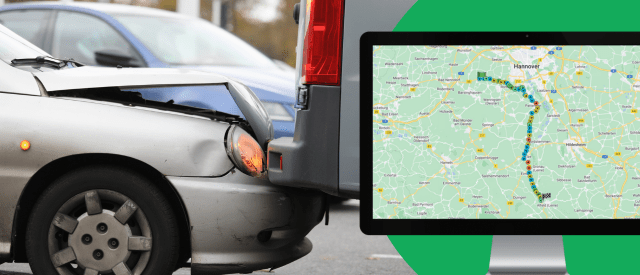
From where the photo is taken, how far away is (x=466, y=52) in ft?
7.82

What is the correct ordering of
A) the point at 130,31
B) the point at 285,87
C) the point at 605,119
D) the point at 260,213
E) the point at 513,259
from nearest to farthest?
the point at 605,119
the point at 513,259
the point at 260,213
the point at 285,87
the point at 130,31

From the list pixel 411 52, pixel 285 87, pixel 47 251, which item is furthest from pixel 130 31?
pixel 411 52

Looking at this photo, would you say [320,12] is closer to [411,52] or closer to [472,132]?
[411,52]

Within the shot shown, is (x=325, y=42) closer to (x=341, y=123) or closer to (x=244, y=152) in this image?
(x=341, y=123)

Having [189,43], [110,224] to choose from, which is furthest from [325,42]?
[189,43]

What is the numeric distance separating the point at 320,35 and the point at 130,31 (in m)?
4.05

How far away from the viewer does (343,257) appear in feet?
16.3

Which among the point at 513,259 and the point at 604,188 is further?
the point at 513,259

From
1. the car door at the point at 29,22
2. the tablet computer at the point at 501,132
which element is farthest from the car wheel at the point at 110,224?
the car door at the point at 29,22

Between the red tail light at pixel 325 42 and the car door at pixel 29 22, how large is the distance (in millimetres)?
4614

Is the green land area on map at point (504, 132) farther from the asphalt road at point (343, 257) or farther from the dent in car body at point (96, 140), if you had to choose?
the asphalt road at point (343, 257)

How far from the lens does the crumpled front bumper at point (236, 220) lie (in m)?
3.09

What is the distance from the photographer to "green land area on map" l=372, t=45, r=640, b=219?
2367 millimetres

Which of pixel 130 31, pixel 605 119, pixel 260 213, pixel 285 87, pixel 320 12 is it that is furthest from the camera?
pixel 130 31
